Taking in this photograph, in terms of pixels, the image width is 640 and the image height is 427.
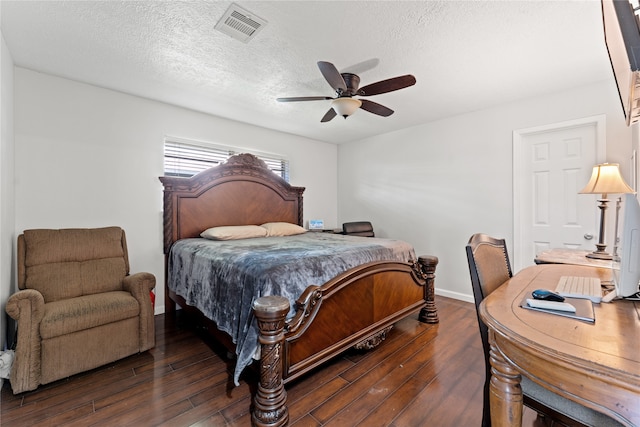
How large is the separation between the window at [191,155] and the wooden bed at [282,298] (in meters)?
0.25

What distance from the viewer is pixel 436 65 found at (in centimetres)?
245

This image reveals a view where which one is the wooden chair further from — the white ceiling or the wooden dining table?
the white ceiling

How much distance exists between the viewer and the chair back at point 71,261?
2203 millimetres

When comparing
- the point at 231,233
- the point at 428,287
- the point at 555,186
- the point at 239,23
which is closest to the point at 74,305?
the point at 231,233

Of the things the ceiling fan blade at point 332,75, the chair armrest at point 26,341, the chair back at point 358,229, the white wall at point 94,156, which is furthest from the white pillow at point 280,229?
the chair armrest at point 26,341

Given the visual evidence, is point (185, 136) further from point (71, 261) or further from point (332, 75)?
point (332, 75)

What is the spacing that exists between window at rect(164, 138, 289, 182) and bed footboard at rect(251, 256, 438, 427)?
263cm

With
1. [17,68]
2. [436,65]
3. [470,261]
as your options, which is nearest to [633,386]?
[470,261]

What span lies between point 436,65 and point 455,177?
181 cm

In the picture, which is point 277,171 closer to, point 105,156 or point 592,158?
point 105,156

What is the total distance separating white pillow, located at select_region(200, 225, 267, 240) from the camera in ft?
10.1

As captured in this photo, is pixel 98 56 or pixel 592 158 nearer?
pixel 98 56

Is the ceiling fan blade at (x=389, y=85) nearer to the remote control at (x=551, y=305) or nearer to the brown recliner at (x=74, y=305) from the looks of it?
the remote control at (x=551, y=305)

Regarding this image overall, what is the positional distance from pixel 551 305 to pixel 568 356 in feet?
1.07
